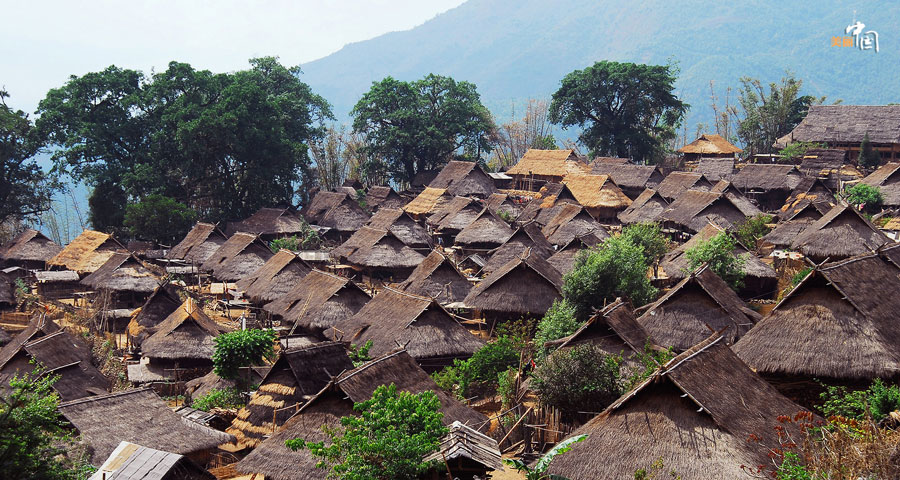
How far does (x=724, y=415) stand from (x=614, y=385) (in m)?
2.98

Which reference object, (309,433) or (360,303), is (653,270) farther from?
(309,433)

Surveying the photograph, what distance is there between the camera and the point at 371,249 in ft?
104

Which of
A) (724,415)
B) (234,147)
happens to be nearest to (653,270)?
(724,415)

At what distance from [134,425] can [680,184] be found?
95.9ft

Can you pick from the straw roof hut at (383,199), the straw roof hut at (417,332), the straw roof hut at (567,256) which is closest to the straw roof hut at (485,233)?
the straw roof hut at (567,256)

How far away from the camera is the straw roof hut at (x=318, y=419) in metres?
13.5

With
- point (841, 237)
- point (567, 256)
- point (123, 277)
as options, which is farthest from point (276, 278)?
point (841, 237)

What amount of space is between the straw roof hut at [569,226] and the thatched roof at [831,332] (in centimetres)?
1481

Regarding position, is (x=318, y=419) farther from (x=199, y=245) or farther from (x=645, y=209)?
(x=645, y=209)

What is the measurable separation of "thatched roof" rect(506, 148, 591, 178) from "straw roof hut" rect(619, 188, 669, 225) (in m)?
8.97

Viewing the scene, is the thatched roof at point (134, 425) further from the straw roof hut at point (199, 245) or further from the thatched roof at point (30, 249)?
the thatched roof at point (30, 249)

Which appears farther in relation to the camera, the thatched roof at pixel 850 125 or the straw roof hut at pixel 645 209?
the thatched roof at pixel 850 125

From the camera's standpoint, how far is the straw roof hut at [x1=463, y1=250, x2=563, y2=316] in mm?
22641

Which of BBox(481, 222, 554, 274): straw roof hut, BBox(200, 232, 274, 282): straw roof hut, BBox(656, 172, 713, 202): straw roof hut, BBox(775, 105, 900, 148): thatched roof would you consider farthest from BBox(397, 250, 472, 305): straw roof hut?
BBox(775, 105, 900, 148): thatched roof
